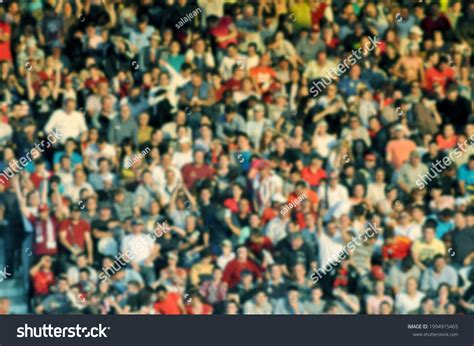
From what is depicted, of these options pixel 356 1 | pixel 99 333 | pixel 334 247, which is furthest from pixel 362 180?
pixel 99 333

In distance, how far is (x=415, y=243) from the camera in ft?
65.5

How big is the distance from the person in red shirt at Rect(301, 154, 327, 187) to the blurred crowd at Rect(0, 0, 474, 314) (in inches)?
1.0

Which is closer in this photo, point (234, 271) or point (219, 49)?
point (234, 271)

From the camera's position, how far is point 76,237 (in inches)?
773

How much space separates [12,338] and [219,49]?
187 inches

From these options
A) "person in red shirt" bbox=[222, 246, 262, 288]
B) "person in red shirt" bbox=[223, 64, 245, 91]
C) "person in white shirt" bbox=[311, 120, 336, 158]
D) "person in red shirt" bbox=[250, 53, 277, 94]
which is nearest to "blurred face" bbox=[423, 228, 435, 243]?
"person in white shirt" bbox=[311, 120, 336, 158]

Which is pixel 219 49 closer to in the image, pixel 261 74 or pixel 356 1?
pixel 261 74

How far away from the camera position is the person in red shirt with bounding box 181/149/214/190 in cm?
2005

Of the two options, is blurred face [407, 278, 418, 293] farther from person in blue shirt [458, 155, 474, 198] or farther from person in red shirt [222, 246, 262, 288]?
person in red shirt [222, 246, 262, 288]

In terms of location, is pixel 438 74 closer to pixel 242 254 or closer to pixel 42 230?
pixel 242 254

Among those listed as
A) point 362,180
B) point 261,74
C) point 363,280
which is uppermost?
point 261,74

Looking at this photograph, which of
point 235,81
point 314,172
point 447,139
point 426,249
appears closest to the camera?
point 426,249

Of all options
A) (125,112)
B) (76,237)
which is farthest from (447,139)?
(76,237)

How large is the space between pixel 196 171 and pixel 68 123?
5.76 ft
